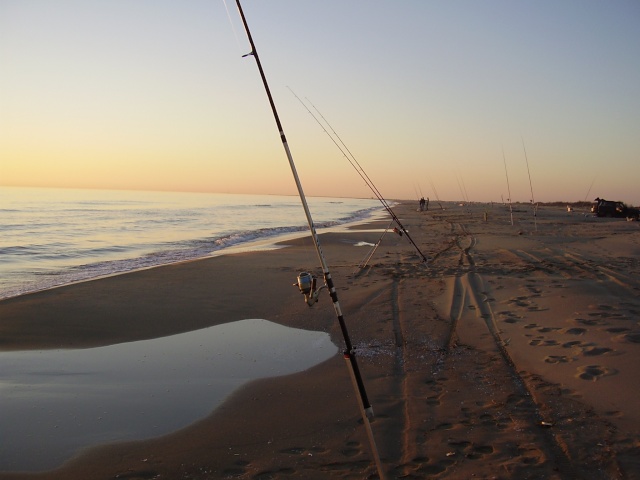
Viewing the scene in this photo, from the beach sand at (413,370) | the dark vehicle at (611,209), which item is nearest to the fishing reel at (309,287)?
the beach sand at (413,370)

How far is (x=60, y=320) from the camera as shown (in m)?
8.25

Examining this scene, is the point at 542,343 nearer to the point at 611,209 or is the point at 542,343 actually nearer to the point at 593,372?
the point at 593,372

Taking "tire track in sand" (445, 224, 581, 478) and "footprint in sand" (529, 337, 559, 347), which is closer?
"tire track in sand" (445, 224, 581, 478)

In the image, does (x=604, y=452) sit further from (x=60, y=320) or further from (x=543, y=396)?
(x=60, y=320)

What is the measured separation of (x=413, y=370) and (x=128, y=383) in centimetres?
334

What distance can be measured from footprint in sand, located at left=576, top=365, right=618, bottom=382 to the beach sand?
0.02 metres

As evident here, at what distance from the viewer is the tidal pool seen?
4.27 m

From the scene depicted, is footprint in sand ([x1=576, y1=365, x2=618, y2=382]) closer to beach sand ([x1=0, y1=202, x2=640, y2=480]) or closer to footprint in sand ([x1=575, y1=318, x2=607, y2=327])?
beach sand ([x1=0, y1=202, x2=640, y2=480])

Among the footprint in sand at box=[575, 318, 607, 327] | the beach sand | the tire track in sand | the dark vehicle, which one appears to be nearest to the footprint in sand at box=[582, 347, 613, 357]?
the beach sand

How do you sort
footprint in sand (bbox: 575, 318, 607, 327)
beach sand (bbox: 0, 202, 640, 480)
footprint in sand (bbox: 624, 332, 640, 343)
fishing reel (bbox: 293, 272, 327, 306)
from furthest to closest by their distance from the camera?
1. footprint in sand (bbox: 575, 318, 607, 327)
2. footprint in sand (bbox: 624, 332, 640, 343)
3. fishing reel (bbox: 293, 272, 327, 306)
4. beach sand (bbox: 0, 202, 640, 480)

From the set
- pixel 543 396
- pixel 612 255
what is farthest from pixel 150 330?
pixel 612 255

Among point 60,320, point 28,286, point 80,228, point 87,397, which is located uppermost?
point 80,228

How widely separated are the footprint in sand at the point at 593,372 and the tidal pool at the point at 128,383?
3000mm

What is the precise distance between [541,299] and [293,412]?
18.3 feet
